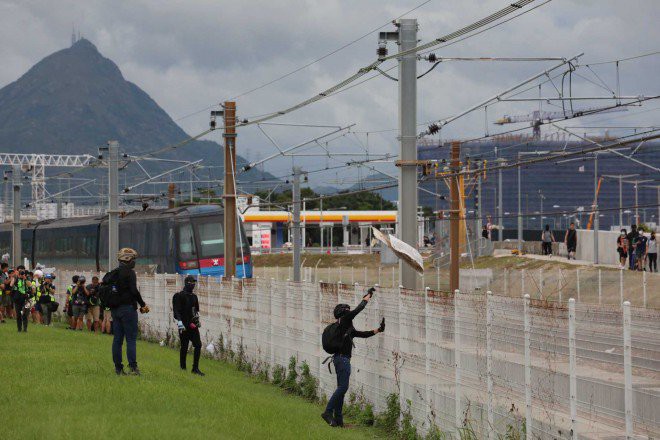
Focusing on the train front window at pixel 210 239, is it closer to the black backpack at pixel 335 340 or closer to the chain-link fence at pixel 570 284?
the chain-link fence at pixel 570 284

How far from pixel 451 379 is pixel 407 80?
25.0ft

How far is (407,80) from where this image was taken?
64.8 ft

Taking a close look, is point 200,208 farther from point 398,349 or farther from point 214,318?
point 398,349

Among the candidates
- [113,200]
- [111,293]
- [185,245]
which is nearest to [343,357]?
[111,293]

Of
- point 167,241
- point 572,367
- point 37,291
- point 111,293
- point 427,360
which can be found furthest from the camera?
point 167,241

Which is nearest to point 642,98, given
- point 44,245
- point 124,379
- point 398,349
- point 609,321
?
point 398,349

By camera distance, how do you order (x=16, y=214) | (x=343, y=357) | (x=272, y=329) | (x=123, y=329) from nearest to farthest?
(x=343, y=357) < (x=123, y=329) < (x=272, y=329) < (x=16, y=214)

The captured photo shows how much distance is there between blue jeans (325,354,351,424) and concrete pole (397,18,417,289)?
4326mm

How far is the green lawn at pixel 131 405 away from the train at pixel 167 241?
20.3 metres

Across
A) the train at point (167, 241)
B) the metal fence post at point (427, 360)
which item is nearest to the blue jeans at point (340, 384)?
the metal fence post at point (427, 360)

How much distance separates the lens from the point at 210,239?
4231 cm

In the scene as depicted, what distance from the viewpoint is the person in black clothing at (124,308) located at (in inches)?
659

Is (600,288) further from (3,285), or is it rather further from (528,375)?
(528,375)

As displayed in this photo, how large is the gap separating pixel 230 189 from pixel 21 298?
753 cm
